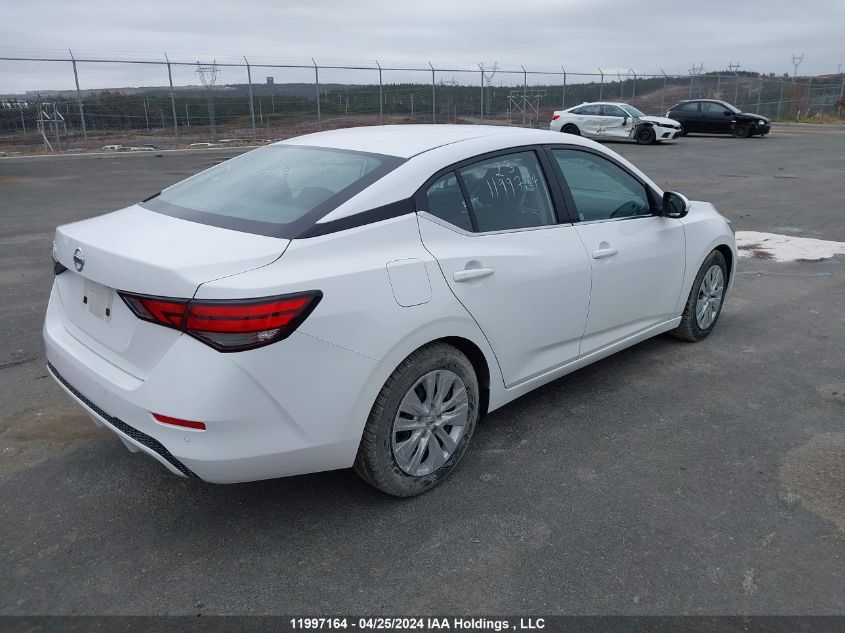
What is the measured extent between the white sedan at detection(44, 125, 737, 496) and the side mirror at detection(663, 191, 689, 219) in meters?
0.39

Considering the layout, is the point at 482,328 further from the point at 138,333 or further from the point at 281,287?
the point at 138,333

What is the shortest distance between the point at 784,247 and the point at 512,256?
20.3ft

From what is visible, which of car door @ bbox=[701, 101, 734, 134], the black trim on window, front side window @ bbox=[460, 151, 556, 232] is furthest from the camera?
car door @ bbox=[701, 101, 734, 134]

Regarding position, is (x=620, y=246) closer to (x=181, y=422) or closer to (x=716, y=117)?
(x=181, y=422)

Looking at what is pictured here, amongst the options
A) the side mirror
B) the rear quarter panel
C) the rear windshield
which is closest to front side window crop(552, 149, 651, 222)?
the side mirror

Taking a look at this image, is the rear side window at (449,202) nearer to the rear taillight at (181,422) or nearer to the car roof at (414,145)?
the car roof at (414,145)

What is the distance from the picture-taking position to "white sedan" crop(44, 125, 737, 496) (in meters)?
2.54

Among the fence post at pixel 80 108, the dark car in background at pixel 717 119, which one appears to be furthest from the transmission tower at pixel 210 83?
the dark car in background at pixel 717 119

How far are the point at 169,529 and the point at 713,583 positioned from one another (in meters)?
2.18

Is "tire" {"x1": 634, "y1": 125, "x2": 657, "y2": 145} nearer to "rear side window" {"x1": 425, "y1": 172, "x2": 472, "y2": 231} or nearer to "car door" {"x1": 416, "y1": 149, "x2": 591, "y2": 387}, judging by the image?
"car door" {"x1": 416, "y1": 149, "x2": 591, "y2": 387}

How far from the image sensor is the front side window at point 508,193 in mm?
3426

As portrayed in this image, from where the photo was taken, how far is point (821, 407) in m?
4.11

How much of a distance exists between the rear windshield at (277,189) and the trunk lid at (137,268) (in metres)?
0.12

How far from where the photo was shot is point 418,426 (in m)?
3.11
